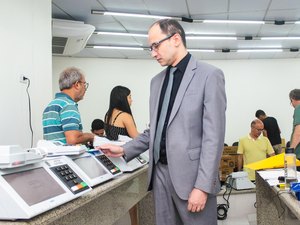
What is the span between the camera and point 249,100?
7879mm

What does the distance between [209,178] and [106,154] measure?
54 cm

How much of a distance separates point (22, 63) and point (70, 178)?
6.19ft

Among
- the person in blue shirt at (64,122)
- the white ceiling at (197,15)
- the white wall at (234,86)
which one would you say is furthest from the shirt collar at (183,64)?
the white wall at (234,86)

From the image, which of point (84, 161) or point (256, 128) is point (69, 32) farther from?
point (84, 161)

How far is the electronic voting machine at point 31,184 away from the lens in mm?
787

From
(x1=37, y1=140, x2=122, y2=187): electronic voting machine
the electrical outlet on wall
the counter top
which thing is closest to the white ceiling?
the electrical outlet on wall

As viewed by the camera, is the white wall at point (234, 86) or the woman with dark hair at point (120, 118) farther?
the white wall at point (234, 86)

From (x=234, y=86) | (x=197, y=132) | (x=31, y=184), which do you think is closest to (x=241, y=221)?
(x=197, y=132)

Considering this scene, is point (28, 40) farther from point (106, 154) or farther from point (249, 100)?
point (249, 100)

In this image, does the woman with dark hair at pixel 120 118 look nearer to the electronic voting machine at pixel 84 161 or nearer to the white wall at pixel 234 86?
the electronic voting machine at pixel 84 161

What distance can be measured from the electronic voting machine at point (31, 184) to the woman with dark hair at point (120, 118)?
1.09 m

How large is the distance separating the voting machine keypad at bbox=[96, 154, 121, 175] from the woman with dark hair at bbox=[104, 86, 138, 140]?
2.11 feet

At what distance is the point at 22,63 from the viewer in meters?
2.69

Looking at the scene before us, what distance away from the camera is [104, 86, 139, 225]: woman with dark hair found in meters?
2.18
